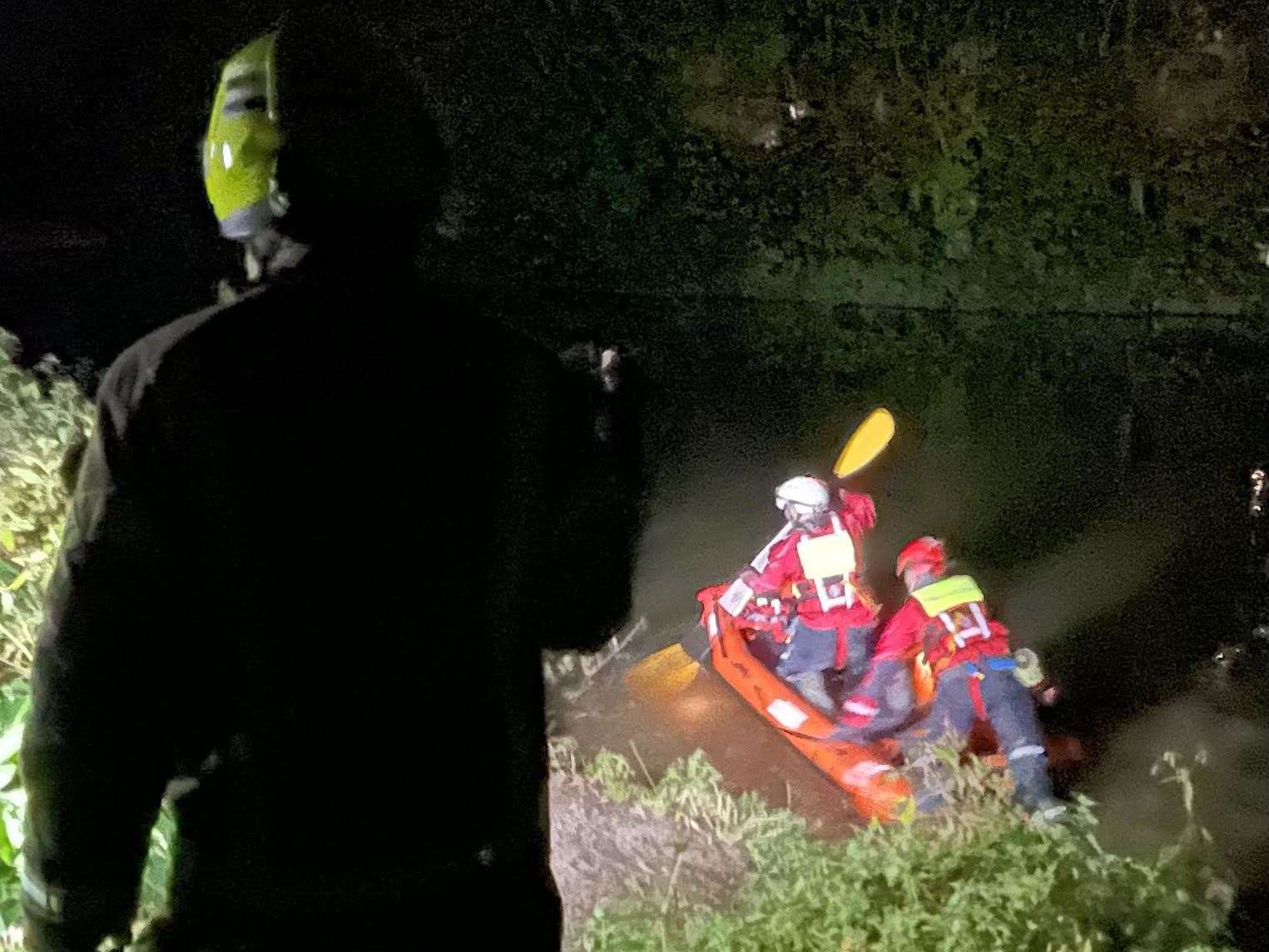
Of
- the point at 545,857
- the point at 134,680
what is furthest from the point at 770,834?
the point at 134,680

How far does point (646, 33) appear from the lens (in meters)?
2.41

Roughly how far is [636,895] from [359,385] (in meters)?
1.65

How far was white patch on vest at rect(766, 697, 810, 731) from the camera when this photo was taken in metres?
2.36

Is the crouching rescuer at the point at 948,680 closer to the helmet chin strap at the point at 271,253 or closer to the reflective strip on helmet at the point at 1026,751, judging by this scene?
the reflective strip on helmet at the point at 1026,751

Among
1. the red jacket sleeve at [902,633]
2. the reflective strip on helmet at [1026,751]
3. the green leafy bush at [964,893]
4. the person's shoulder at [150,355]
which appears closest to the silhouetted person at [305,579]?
the person's shoulder at [150,355]

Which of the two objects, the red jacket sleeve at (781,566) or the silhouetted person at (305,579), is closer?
the silhouetted person at (305,579)

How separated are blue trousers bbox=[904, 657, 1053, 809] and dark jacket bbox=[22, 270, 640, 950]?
4.14 feet

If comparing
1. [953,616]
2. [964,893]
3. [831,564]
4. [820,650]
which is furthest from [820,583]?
[964,893]

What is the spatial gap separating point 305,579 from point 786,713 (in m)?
1.51

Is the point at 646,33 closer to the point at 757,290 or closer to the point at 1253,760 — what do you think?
the point at 757,290

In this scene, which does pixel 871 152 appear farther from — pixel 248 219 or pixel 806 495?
pixel 248 219

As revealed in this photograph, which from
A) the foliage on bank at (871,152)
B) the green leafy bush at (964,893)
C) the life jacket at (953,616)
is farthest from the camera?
the life jacket at (953,616)

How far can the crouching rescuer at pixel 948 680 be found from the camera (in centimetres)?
223

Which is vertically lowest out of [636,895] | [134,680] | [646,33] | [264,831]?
[636,895]
